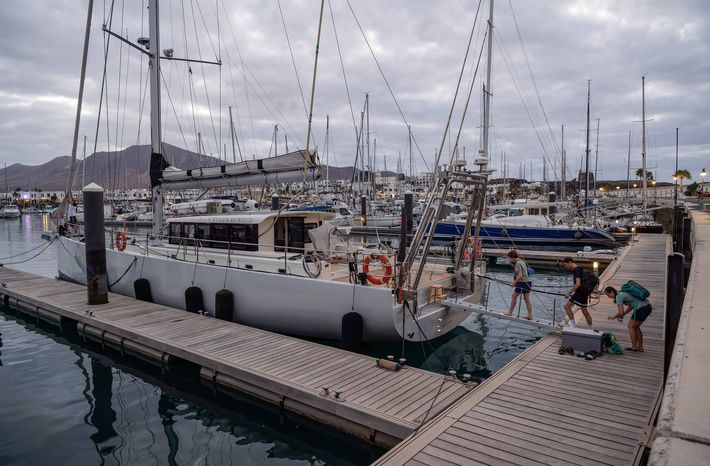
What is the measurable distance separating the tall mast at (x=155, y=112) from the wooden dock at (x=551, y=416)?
530 inches

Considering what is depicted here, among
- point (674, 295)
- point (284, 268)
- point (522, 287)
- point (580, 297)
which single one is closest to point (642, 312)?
point (674, 295)

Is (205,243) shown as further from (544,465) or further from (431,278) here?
(544,465)

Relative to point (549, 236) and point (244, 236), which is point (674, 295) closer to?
point (244, 236)

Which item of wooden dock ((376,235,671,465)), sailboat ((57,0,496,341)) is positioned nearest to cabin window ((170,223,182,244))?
sailboat ((57,0,496,341))

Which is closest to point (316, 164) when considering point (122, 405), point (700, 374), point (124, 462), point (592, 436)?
point (122, 405)

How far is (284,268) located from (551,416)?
7000 millimetres

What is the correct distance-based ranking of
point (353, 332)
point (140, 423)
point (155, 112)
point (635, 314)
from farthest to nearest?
point (155, 112), point (353, 332), point (140, 423), point (635, 314)

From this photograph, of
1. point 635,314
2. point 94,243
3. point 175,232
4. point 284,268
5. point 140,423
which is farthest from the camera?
point 175,232

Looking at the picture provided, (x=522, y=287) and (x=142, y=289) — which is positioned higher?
(x=522, y=287)

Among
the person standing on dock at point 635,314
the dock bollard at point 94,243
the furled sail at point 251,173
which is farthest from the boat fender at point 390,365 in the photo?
the dock bollard at point 94,243

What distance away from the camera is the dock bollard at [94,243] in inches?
504

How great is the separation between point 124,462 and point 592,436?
644 centimetres

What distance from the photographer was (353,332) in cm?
955

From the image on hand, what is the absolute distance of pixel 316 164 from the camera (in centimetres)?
1196
